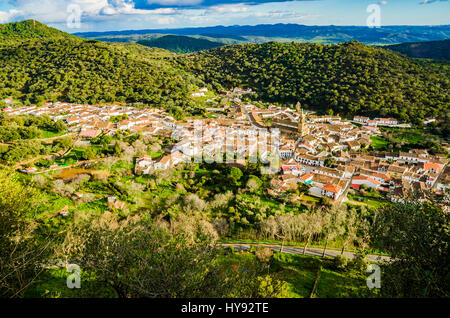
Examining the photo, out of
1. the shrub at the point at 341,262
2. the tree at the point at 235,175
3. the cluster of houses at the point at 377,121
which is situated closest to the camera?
the shrub at the point at 341,262

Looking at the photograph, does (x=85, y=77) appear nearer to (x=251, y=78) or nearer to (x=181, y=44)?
(x=251, y=78)

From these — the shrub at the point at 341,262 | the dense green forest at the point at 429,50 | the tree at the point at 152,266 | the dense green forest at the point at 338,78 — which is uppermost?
the dense green forest at the point at 429,50

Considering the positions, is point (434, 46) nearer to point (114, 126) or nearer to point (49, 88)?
point (114, 126)

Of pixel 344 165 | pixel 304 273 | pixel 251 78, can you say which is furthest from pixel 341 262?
pixel 251 78

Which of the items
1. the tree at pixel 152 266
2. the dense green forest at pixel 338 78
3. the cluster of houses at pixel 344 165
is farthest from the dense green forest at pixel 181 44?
the tree at pixel 152 266

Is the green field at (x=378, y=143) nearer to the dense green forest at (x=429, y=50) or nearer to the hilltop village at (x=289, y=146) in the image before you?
the hilltop village at (x=289, y=146)

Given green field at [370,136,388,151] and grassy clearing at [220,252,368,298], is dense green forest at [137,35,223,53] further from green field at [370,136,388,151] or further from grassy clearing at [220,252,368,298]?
grassy clearing at [220,252,368,298]

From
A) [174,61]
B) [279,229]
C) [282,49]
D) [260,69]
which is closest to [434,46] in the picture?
[282,49]
